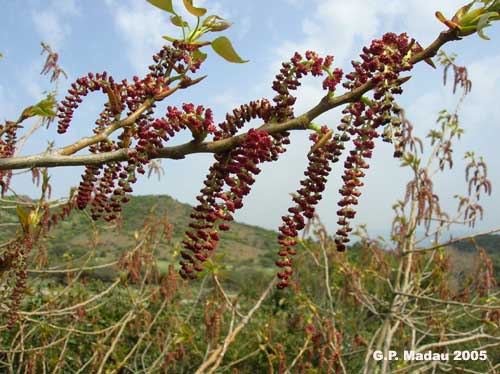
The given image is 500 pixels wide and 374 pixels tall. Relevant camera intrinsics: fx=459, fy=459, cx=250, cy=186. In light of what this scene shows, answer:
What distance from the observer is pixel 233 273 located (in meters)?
18.0

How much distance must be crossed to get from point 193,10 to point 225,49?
0.15 metres

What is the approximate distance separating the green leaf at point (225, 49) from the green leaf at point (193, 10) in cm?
11

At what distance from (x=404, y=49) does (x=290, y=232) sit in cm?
45

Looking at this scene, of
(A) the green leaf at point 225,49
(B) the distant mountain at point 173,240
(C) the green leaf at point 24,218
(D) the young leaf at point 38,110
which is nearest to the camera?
(A) the green leaf at point 225,49

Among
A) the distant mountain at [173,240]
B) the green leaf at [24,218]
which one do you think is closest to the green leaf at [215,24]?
the green leaf at [24,218]

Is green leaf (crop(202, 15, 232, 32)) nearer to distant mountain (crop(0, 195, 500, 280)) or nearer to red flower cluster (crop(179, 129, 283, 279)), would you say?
red flower cluster (crop(179, 129, 283, 279))

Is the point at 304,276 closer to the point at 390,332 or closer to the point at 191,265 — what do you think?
the point at 390,332

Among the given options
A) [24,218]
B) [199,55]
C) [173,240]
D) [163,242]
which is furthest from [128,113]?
[173,240]

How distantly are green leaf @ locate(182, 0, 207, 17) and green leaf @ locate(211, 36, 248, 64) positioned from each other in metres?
0.11

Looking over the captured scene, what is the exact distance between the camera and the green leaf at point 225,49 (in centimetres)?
110

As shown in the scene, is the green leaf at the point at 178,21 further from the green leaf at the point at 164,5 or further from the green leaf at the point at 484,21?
the green leaf at the point at 484,21

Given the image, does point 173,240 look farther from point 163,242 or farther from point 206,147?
point 206,147

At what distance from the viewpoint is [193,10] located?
115cm

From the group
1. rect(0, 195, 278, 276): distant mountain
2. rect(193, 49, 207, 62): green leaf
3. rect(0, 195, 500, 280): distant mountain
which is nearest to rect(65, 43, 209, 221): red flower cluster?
rect(193, 49, 207, 62): green leaf
